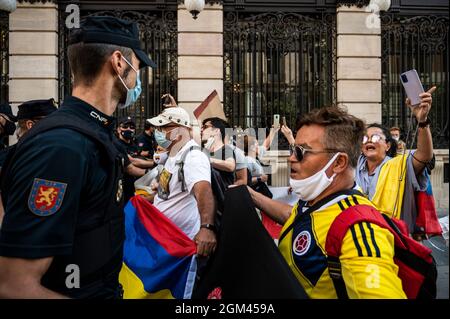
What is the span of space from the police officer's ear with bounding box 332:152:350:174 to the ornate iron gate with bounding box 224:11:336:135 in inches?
410

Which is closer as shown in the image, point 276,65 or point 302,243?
point 302,243

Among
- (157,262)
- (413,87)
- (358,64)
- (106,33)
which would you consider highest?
(358,64)

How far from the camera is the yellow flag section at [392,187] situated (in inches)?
187

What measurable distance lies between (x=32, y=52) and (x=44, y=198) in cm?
1159

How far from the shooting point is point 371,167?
5457 millimetres

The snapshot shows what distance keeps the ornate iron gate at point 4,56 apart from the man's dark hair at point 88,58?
11343 mm

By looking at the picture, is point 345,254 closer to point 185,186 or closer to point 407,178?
point 185,186

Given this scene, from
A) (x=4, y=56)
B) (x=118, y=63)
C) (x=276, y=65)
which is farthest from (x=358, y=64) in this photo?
(x=118, y=63)

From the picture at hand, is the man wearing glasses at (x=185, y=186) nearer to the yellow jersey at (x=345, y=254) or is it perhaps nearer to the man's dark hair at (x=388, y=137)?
the yellow jersey at (x=345, y=254)

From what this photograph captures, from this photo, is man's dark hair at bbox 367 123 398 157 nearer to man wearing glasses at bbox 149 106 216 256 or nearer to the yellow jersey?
man wearing glasses at bbox 149 106 216 256

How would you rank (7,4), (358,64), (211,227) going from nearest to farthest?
(211,227), (7,4), (358,64)

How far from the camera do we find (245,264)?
2074 millimetres

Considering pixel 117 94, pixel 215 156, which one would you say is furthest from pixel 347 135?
pixel 215 156
